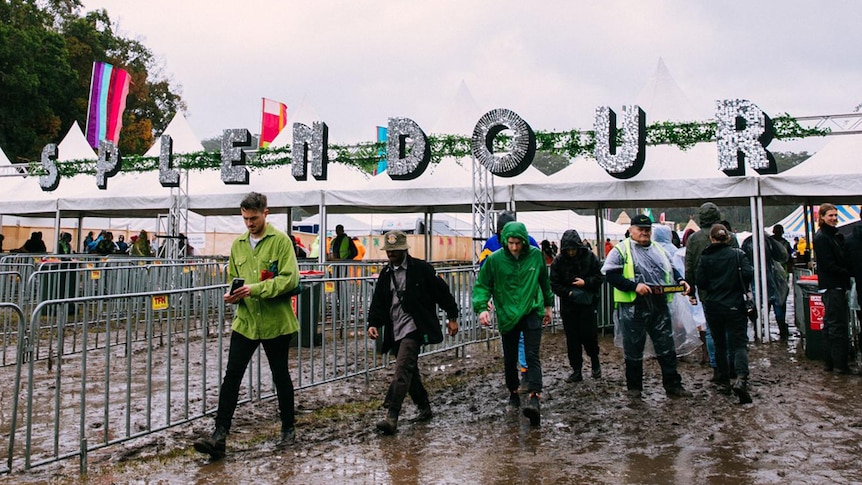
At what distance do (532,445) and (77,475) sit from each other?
3051mm

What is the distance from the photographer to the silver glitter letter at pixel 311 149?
15766mm

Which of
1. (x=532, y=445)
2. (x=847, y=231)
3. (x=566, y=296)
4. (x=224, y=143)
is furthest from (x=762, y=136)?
(x=224, y=143)

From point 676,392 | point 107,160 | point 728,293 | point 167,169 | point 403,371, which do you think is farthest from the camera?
point 107,160

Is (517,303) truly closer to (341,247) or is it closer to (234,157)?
(341,247)

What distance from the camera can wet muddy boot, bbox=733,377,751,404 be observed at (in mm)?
6305

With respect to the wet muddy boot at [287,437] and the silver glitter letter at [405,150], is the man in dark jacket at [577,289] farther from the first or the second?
the silver glitter letter at [405,150]

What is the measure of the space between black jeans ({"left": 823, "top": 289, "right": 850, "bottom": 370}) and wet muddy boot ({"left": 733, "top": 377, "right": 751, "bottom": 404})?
7.06 ft

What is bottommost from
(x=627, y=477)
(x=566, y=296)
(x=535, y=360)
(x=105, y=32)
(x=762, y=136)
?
(x=627, y=477)

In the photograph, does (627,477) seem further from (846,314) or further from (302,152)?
(302,152)

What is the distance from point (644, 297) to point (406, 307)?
245 cm

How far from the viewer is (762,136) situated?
11.3 m

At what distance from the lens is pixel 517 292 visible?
6.02 m

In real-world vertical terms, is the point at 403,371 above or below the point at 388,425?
above

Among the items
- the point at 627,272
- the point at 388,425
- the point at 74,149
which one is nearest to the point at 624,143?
the point at 627,272
